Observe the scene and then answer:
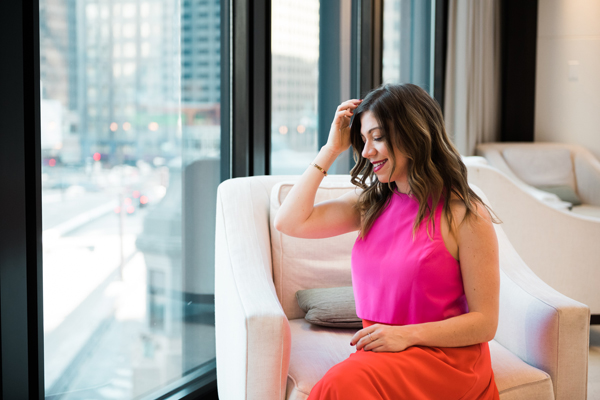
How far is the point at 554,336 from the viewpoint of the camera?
1415mm

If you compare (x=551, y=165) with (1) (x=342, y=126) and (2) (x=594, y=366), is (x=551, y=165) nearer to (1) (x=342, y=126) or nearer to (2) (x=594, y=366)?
(2) (x=594, y=366)

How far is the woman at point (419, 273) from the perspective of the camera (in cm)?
118

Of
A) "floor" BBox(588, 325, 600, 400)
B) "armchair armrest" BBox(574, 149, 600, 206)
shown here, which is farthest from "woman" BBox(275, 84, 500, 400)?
"armchair armrest" BBox(574, 149, 600, 206)

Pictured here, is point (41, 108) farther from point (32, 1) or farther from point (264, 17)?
point (264, 17)

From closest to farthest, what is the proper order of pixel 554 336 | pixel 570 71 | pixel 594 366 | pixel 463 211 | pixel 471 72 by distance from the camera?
pixel 463 211
pixel 554 336
pixel 594 366
pixel 471 72
pixel 570 71

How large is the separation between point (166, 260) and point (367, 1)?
6.53 feet

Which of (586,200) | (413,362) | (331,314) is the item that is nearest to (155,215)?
(331,314)

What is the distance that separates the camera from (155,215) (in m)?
1.81

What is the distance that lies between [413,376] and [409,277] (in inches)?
8.7

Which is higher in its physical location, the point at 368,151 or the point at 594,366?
the point at 368,151

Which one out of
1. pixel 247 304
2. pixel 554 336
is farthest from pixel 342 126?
pixel 554 336

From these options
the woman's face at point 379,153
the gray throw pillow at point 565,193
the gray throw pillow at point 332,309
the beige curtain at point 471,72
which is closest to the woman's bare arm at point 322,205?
the woman's face at point 379,153

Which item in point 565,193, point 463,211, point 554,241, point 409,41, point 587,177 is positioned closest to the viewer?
point 463,211

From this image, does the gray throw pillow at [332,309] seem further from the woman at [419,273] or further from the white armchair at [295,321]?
the woman at [419,273]
